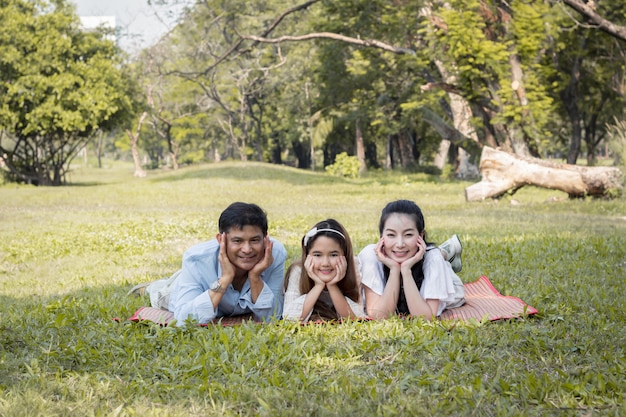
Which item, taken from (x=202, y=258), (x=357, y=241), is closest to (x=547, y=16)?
(x=357, y=241)

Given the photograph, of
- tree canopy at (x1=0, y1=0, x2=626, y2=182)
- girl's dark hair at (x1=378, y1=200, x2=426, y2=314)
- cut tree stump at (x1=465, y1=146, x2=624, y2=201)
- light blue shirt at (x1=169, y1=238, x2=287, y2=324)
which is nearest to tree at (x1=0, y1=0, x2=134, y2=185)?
tree canopy at (x1=0, y1=0, x2=626, y2=182)

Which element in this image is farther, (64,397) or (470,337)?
(470,337)

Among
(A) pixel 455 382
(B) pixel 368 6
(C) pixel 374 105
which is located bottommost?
(A) pixel 455 382

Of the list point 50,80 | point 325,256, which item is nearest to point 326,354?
point 325,256

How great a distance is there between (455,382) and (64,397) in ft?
7.39

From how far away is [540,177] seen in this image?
17438 millimetres

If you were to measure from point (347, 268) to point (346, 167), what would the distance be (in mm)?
32762

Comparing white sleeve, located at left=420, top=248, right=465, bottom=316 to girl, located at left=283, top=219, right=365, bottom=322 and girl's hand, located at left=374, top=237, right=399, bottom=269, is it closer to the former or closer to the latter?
girl's hand, located at left=374, top=237, right=399, bottom=269

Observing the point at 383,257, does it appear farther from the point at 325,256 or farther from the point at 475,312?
the point at 475,312

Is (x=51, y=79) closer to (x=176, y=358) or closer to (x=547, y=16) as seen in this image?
(x=547, y=16)

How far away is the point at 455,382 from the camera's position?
432 centimetres

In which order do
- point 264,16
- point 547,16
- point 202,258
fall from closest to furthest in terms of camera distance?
point 202,258, point 547,16, point 264,16

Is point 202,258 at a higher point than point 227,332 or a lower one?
higher

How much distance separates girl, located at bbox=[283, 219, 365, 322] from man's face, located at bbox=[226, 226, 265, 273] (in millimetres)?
371
